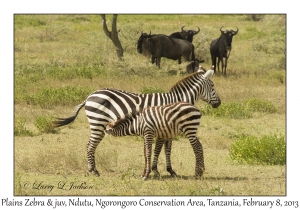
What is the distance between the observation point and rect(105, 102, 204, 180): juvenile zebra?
9.80 metres

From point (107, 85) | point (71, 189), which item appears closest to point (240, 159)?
point (71, 189)

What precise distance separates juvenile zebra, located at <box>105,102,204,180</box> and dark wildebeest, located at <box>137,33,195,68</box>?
14898 mm

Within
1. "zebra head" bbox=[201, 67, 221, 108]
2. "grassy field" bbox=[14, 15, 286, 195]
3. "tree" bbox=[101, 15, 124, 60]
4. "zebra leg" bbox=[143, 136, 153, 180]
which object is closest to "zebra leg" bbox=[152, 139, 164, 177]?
"grassy field" bbox=[14, 15, 286, 195]

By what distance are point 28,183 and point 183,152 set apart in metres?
3.75

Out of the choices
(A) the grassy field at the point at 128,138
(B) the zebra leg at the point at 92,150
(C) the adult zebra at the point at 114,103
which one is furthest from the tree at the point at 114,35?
(B) the zebra leg at the point at 92,150

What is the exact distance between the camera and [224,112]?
16.3 metres

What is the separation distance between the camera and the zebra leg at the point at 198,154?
9.93 m

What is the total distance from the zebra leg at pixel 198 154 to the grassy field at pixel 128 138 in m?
0.18

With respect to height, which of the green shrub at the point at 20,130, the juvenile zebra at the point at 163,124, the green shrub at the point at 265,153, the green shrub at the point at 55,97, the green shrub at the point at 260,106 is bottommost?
the green shrub at the point at 265,153

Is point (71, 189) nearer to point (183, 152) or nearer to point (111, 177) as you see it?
point (111, 177)

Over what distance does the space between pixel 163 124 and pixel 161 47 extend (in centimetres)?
1568

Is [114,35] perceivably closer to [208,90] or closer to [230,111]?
[230,111]

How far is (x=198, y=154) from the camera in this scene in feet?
32.8

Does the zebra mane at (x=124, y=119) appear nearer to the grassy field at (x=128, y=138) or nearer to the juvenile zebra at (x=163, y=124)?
the juvenile zebra at (x=163, y=124)
